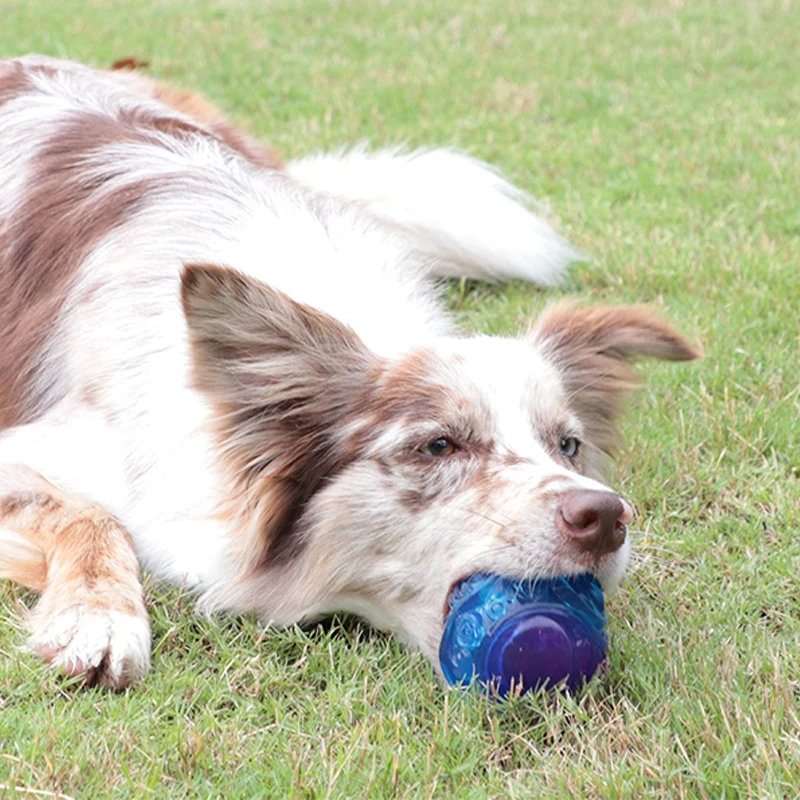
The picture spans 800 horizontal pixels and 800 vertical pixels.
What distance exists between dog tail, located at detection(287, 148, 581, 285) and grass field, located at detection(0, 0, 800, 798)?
0.14 meters

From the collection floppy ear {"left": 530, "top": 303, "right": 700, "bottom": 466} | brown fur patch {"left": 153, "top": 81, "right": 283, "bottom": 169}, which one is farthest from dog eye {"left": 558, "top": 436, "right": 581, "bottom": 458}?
brown fur patch {"left": 153, "top": 81, "right": 283, "bottom": 169}

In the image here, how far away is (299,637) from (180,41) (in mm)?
9760

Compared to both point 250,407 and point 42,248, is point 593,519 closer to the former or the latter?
point 250,407

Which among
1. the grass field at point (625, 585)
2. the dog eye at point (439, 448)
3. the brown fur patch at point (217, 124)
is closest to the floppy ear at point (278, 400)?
the dog eye at point (439, 448)

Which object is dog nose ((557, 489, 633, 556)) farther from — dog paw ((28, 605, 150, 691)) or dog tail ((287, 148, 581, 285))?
dog tail ((287, 148, 581, 285))

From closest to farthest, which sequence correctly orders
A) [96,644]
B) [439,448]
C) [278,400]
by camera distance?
[96,644] < [439,448] < [278,400]

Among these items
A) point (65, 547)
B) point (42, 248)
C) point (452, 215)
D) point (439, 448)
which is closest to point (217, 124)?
point (452, 215)

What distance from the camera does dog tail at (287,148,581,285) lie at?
618cm

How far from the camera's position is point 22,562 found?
12.1 ft

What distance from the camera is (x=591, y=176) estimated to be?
7973 millimetres

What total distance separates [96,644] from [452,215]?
11.8 ft

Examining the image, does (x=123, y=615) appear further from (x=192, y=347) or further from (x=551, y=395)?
(x=551, y=395)

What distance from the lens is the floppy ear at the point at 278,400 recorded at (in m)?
3.41

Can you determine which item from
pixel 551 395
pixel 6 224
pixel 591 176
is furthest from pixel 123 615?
pixel 591 176
